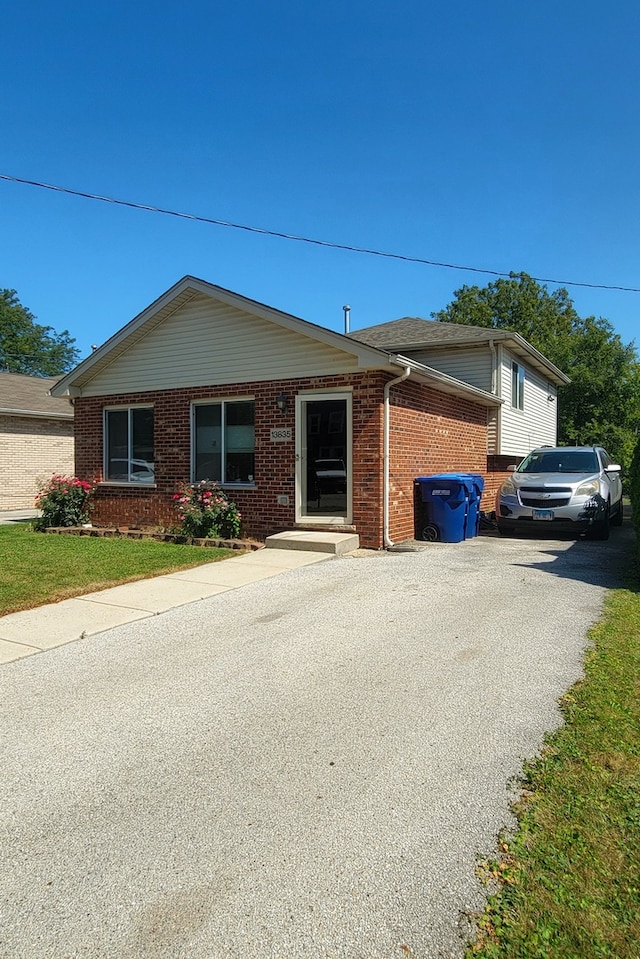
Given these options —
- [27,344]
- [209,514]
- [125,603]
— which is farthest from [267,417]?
[27,344]

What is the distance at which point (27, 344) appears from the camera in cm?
5459

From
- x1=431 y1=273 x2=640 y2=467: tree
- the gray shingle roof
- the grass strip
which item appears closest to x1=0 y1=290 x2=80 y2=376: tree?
the gray shingle roof

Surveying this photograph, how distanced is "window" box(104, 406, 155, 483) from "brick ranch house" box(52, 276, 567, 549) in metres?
0.03

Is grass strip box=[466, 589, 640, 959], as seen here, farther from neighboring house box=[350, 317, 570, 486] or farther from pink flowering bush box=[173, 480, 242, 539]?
neighboring house box=[350, 317, 570, 486]

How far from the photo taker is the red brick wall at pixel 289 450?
994 cm

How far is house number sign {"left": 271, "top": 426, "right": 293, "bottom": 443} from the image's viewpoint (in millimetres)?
10617

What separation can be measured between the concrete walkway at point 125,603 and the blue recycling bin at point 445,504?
2.67m

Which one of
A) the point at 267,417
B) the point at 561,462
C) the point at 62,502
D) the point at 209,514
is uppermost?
the point at 267,417

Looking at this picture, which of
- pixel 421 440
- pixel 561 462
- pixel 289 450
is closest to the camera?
pixel 289 450

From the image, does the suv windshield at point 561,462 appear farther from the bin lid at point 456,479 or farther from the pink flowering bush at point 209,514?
the pink flowering bush at point 209,514

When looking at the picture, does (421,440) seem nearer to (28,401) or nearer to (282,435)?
(282,435)

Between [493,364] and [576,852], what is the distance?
525 inches

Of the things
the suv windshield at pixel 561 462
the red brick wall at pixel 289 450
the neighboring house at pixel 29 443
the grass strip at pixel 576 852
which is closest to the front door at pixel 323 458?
the red brick wall at pixel 289 450

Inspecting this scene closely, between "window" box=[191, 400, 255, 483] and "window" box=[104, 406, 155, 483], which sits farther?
"window" box=[104, 406, 155, 483]
